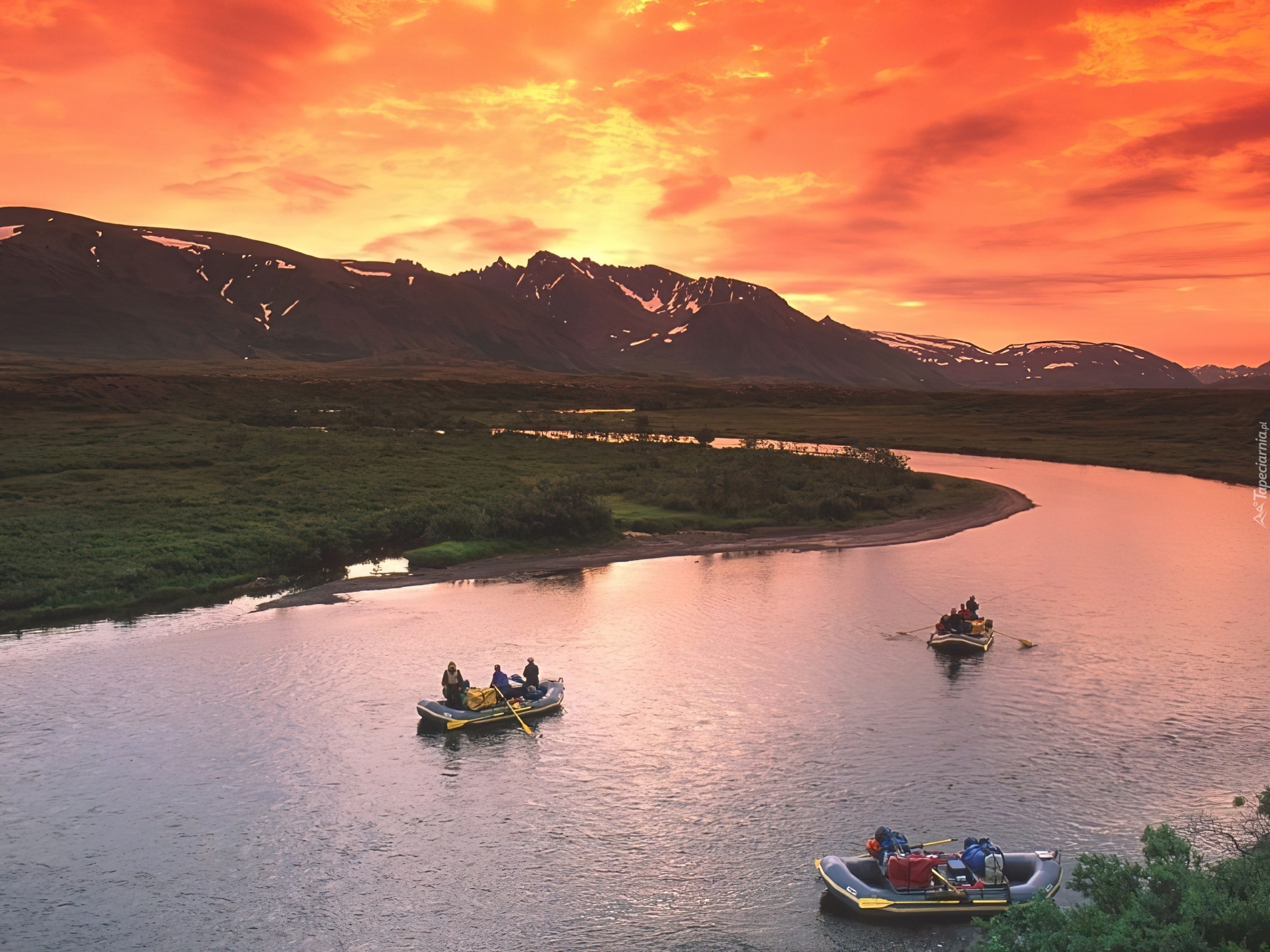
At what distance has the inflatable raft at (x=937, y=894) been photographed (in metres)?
22.5

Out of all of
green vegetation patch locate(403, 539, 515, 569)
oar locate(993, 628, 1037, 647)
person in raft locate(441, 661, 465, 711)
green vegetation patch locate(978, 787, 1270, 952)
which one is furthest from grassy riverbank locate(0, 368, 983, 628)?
green vegetation patch locate(978, 787, 1270, 952)

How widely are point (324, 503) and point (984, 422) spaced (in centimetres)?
15724

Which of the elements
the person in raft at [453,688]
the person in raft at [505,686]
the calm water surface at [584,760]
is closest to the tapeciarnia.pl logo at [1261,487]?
the calm water surface at [584,760]

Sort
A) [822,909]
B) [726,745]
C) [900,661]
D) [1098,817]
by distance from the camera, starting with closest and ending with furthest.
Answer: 1. [822,909]
2. [1098,817]
3. [726,745]
4. [900,661]

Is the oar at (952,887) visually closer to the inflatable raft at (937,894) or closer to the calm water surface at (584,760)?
the inflatable raft at (937,894)

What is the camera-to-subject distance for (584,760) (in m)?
31.6

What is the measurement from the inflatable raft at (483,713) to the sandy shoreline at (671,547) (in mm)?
19072

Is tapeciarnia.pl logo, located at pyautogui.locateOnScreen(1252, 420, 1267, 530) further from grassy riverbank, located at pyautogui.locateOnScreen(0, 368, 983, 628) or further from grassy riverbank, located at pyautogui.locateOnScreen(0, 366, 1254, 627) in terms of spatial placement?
grassy riverbank, located at pyautogui.locateOnScreen(0, 368, 983, 628)

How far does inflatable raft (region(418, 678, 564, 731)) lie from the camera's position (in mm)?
34031

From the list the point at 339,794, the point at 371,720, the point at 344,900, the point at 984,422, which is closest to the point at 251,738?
the point at 371,720

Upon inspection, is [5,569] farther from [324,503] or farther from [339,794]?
[339,794]

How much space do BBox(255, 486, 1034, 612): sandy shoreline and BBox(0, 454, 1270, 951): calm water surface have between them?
279cm

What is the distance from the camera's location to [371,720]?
1368 inches

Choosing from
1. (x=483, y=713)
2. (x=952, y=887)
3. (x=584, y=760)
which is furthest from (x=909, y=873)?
(x=483, y=713)
